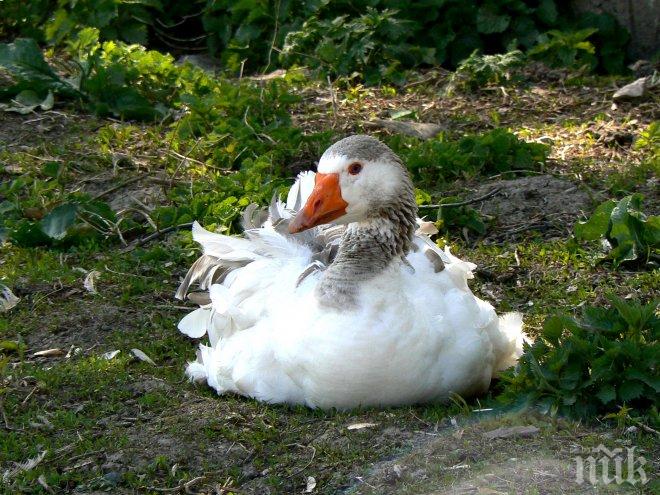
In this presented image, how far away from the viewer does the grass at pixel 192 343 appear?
4.93m

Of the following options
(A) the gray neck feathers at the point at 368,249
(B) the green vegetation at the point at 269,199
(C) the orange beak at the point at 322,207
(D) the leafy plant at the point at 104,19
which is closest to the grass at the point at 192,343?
(B) the green vegetation at the point at 269,199

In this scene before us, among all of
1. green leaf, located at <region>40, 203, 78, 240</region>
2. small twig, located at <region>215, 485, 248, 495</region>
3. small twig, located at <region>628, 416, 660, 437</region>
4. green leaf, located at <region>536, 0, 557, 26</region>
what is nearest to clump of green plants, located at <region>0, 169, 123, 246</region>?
green leaf, located at <region>40, 203, 78, 240</region>

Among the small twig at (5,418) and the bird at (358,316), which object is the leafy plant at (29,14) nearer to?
the bird at (358,316)

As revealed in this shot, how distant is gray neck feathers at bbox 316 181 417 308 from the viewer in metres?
5.54

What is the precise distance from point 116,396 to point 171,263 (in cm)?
174

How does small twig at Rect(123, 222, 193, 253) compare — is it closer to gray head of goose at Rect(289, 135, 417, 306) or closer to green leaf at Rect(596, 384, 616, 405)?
gray head of goose at Rect(289, 135, 417, 306)

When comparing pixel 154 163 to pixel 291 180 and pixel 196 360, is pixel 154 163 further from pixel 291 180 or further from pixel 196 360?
pixel 196 360

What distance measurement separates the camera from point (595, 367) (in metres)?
5.04

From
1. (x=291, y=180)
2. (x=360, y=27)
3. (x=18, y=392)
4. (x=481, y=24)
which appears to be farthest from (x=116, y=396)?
(x=481, y=24)

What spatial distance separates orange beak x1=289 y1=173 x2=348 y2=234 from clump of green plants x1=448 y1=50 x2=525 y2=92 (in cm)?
456

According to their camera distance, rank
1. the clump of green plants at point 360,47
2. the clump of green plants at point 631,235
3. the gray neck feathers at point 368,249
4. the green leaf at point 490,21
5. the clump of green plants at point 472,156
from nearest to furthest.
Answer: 1. the gray neck feathers at point 368,249
2. the clump of green plants at point 631,235
3. the clump of green plants at point 472,156
4. the clump of green plants at point 360,47
5. the green leaf at point 490,21

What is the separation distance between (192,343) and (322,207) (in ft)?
4.92

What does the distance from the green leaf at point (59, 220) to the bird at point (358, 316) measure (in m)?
1.83

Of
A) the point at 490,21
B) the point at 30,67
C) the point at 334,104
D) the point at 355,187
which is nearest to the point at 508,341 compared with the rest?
the point at 355,187
